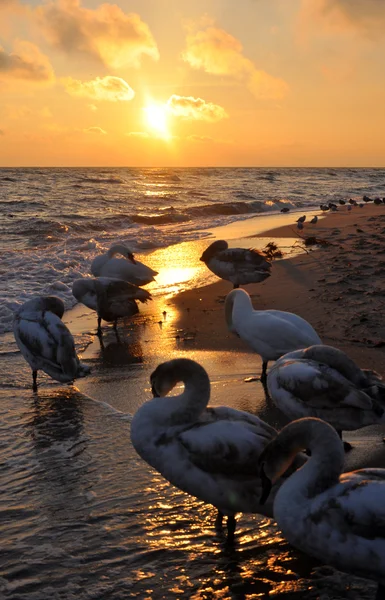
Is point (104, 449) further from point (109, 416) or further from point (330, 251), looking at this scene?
point (330, 251)

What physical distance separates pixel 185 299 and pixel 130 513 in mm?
8668

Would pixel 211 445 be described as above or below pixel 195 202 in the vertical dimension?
below

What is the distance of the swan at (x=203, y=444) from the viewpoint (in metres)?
4.82

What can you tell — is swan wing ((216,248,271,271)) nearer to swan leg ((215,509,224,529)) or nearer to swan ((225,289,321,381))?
swan ((225,289,321,381))

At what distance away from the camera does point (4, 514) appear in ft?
17.6

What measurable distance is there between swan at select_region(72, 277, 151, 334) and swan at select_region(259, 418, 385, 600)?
308 inches

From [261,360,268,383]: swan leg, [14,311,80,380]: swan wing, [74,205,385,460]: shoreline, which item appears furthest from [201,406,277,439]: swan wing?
[14,311,80,380]: swan wing

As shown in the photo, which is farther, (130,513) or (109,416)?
(109,416)

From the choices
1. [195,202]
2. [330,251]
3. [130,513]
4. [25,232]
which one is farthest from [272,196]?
[130,513]

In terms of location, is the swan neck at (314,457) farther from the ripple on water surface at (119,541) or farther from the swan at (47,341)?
the swan at (47,341)

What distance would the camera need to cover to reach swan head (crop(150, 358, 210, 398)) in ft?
17.2

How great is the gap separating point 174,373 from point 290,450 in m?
1.44

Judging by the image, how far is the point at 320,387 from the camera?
6227mm

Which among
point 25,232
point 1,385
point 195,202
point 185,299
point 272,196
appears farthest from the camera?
point 272,196
